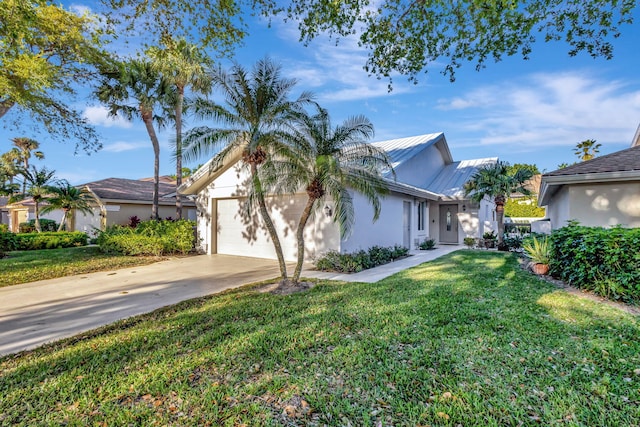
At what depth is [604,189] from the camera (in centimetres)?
835

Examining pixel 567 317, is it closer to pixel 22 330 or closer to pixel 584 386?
pixel 584 386

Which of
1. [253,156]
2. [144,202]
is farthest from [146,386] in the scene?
[144,202]

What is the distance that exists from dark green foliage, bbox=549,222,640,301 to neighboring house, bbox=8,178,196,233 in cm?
1731

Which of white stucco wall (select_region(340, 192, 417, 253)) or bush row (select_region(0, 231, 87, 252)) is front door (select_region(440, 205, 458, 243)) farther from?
bush row (select_region(0, 231, 87, 252))

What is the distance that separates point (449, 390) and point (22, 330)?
5918 mm

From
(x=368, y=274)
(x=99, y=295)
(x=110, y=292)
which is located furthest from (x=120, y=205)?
(x=368, y=274)

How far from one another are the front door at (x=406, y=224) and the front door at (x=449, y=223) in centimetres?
454

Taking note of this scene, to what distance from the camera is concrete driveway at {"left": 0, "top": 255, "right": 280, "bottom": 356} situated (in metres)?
4.65

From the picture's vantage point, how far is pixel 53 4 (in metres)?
8.31

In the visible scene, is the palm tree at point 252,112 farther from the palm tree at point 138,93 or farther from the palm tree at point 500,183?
the palm tree at point 500,183

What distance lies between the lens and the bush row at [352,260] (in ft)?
30.0

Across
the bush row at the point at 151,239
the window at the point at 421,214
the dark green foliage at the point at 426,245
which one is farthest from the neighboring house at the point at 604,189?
the bush row at the point at 151,239

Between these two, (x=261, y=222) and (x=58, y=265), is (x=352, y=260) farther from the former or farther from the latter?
(x=58, y=265)

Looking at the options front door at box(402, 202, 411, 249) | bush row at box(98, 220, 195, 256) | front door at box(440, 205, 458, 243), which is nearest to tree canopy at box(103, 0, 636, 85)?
front door at box(402, 202, 411, 249)
